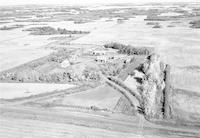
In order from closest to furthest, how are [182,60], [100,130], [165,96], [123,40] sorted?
[100,130] < [165,96] < [182,60] < [123,40]

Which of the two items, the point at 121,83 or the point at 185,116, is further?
the point at 121,83

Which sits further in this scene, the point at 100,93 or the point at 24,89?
the point at 24,89

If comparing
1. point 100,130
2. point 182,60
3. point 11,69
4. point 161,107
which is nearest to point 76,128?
point 100,130

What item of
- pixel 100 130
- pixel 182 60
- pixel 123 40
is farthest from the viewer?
pixel 123 40

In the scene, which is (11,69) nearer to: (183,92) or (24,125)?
(24,125)

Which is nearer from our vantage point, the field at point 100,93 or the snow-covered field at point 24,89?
the field at point 100,93

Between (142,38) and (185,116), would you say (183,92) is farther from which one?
(142,38)

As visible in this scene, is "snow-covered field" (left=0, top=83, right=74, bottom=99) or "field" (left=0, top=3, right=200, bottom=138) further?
"snow-covered field" (left=0, top=83, right=74, bottom=99)
